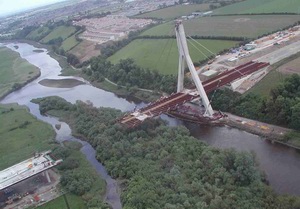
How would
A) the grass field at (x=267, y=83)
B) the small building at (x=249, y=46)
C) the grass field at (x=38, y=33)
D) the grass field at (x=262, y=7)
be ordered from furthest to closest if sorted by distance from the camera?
the grass field at (x=38, y=33) → the grass field at (x=262, y=7) → the small building at (x=249, y=46) → the grass field at (x=267, y=83)

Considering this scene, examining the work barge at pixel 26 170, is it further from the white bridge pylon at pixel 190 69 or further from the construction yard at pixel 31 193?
the white bridge pylon at pixel 190 69

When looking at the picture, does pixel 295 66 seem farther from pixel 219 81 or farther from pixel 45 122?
pixel 45 122

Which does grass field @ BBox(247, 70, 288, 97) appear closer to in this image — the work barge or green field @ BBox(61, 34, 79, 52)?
the work barge

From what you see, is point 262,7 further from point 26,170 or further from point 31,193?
point 31,193

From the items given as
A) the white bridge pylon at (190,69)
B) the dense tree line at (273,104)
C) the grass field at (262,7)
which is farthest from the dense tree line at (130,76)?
the grass field at (262,7)

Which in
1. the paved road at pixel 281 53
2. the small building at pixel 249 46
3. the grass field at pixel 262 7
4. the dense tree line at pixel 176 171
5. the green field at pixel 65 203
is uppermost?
the grass field at pixel 262 7

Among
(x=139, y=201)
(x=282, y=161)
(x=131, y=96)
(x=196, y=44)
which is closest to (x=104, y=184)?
(x=139, y=201)

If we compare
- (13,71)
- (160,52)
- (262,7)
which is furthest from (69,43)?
(262,7)
